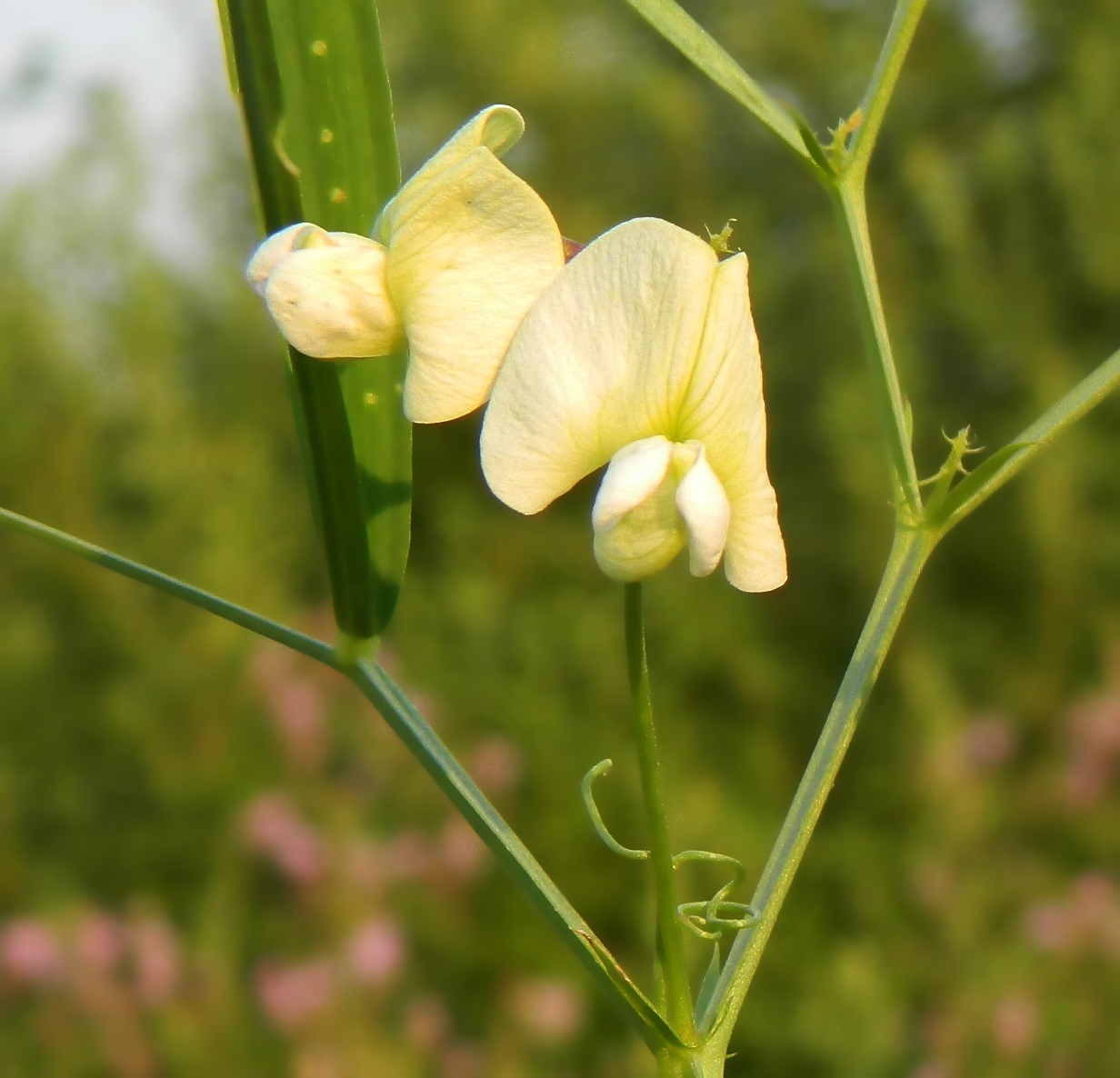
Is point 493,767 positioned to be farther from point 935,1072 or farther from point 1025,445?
point 1025,445

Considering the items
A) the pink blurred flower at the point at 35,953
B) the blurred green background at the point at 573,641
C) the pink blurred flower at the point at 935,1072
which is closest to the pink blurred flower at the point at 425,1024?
the blurred green background at the point at 573,641

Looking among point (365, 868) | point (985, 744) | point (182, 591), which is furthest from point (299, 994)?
point (182, 591)

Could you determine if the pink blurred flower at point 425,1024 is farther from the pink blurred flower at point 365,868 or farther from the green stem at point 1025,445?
the green stem at point 1025,445

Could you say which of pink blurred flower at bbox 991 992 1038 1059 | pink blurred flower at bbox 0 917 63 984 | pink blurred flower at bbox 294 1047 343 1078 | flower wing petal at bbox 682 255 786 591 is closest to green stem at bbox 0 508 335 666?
flower wing petal at bbox 682 255 786 591

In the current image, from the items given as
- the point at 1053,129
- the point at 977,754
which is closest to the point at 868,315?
the point at 977,754

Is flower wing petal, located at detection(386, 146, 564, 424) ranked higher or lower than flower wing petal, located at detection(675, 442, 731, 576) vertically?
higher

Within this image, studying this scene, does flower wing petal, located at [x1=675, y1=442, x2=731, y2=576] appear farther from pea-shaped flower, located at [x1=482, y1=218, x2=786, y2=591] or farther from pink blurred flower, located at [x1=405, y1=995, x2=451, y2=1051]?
pink blurred flower, located at [x1=405, y1=995, x2=451, y2=1051]
